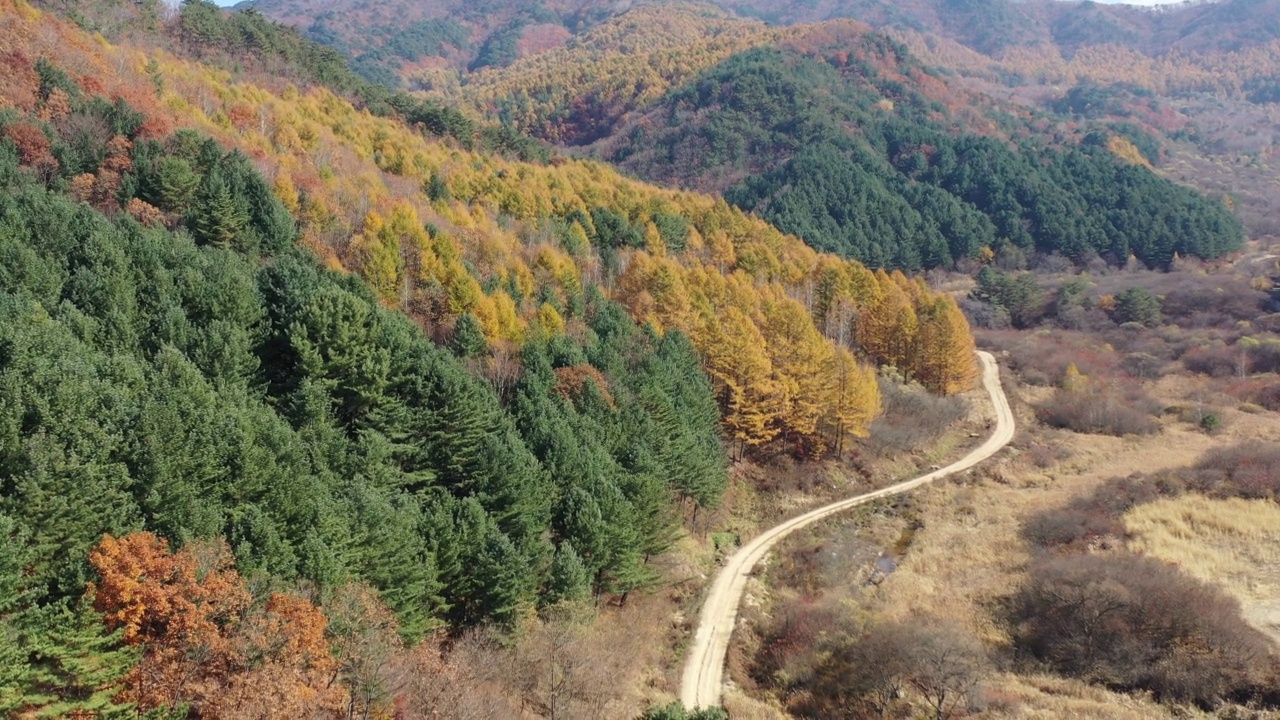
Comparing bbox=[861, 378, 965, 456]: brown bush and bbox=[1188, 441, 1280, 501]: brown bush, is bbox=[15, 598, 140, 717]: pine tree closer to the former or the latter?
bbox=[861, 378, 965, 456]: brown bush

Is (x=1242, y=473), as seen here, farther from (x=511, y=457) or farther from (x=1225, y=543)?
(x=511, y=457)

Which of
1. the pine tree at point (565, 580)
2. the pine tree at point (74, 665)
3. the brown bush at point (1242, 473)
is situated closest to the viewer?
the pine tree at point (74, 665)

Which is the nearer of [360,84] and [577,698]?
[577,698]

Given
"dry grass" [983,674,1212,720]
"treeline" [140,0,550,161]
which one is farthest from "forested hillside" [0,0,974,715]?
"treeline" [140,0,550,161]

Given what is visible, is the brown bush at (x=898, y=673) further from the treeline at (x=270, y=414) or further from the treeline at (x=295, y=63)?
the treeline at (x=295, y=63)

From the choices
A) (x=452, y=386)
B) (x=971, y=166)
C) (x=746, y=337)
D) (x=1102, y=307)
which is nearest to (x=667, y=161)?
(x=971, y=166)

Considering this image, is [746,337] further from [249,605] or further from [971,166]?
[971,166]

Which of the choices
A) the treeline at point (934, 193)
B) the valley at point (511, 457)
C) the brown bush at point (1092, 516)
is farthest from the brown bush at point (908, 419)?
the treeline at point (934, 193)
